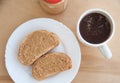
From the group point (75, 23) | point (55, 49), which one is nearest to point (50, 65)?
point (55, 49)

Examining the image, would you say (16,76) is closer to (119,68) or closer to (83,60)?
(83,60)

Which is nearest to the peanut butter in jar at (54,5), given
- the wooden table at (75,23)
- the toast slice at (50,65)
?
the wooden table at (75,23)

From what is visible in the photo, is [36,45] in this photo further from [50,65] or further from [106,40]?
[106,40]

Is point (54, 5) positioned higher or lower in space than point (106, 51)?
higher

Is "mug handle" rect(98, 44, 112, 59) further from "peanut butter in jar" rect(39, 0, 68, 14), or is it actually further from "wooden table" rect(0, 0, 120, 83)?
"peanut butter in jar" rect(39, 0, 68, 14)

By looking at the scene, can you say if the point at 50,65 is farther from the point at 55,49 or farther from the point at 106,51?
the point at 106,51

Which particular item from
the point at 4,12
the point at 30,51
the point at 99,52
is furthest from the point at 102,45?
the point at 4,12
